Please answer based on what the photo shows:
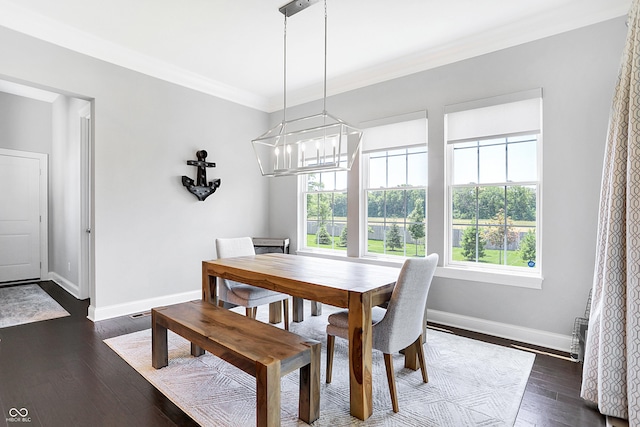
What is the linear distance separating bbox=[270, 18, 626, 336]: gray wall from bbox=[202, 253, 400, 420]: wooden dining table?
4.52 feet

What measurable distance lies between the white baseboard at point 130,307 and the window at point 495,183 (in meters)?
3.27

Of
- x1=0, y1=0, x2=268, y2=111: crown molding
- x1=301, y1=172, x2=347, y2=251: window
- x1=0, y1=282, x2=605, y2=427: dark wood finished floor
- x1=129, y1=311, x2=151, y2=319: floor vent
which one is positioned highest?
x1=0, y1=0, x2=268, y2=111: crown molding

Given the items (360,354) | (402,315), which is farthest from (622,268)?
(360,354)

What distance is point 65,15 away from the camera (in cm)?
291

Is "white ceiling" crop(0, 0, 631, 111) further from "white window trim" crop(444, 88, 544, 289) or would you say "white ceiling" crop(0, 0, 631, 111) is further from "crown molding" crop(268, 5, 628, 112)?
"white window trim" crop(444, 88, 544, 289)

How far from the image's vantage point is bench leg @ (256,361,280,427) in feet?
5.21

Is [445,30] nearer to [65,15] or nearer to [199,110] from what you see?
[199,110]

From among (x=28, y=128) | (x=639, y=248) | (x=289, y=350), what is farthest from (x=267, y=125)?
(x=639, y=248)

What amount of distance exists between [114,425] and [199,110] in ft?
11.8

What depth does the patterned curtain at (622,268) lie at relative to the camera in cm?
174

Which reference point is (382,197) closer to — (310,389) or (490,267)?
(490,267)

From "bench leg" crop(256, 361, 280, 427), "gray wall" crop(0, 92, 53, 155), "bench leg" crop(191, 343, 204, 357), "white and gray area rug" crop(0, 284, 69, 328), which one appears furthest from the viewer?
"gray wall" crop(0, 92, 53, 155)

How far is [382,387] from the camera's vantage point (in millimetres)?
2227

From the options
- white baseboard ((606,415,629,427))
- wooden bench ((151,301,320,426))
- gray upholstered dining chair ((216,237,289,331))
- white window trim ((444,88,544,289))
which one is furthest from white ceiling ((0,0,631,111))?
white baseboard ((606,415,629,427))
